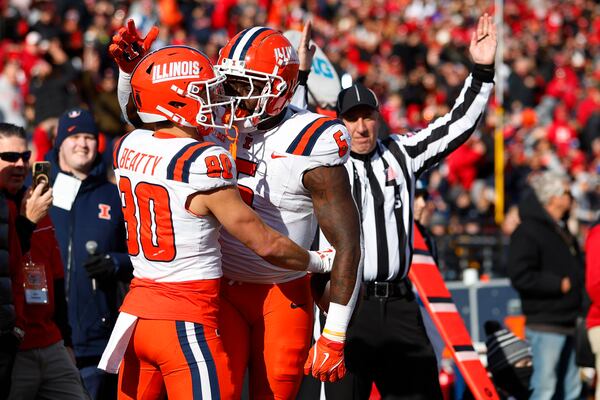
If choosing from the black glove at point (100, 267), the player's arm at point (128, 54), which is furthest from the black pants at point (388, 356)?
the player's arm at point (128, 54)

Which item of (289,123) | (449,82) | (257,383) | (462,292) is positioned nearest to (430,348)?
(257,383)

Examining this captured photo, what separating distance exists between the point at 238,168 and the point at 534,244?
3.57 meters

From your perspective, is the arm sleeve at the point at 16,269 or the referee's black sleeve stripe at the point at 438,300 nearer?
the arm sleeve at the point at 16,269

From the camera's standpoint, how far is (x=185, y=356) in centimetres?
364

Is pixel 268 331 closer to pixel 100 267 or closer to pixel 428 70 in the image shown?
pixel 100 267

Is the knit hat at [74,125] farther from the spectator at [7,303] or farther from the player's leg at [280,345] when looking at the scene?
the player's leg at [280,345]

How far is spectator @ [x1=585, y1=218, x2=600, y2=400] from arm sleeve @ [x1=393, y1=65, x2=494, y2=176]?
3.86 feet

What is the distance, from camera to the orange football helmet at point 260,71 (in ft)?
13.1

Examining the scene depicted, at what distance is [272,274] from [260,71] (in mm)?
794

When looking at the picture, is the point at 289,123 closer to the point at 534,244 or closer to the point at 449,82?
the point at 534,244

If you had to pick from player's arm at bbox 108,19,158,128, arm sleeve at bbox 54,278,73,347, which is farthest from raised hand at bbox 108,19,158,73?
arm sleeve at bbox 54,278,73,347

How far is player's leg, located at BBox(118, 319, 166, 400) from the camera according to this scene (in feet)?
12.2

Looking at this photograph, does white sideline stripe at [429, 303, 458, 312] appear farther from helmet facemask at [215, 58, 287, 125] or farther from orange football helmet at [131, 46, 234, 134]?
orange football helmet at [131, 46, 234, 134]

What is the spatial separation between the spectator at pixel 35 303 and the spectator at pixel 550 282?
347 centimetres
